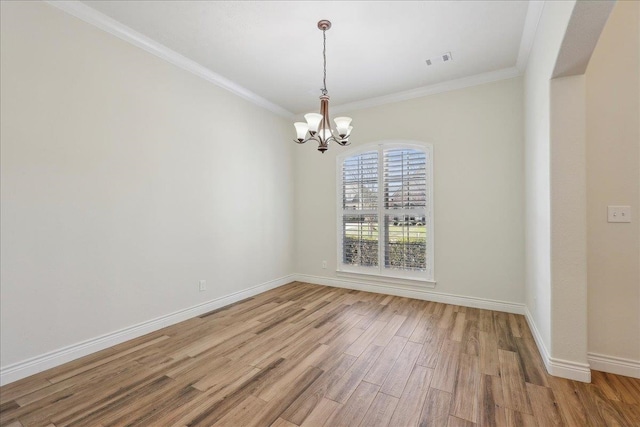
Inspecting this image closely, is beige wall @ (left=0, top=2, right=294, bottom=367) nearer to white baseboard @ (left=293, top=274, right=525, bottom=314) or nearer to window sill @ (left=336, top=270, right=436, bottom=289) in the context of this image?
white baseboard @ (left=293, top=274, right=525, bottom=314)

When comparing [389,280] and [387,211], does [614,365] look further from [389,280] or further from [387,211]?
[387,211]

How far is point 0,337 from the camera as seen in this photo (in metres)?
2.11

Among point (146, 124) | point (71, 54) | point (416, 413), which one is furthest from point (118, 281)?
point (416, 413)

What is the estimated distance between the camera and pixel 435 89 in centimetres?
400

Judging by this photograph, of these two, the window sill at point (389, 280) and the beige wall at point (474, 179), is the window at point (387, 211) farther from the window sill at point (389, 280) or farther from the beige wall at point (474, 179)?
the beige wall at point (474, 179)

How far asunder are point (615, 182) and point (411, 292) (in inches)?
105

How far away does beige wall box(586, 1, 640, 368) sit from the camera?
6.95 feet

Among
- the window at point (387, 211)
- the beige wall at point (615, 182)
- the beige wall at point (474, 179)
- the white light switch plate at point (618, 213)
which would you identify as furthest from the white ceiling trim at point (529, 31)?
the white light switch plate at point (618, 213)

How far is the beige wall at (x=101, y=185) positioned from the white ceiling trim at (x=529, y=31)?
139 inches

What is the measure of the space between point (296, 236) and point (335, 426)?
12.3ft

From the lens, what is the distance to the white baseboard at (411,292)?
3594mm

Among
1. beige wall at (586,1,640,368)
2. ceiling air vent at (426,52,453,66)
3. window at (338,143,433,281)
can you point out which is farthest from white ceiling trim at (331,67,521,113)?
beige wall at (586,1,640,368)

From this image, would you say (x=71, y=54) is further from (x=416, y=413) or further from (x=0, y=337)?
(x=416, y=413)

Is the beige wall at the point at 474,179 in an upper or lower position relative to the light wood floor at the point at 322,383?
upper
